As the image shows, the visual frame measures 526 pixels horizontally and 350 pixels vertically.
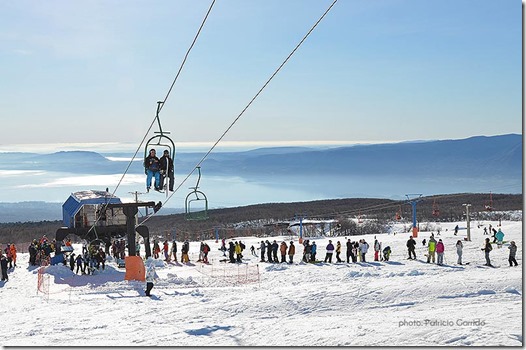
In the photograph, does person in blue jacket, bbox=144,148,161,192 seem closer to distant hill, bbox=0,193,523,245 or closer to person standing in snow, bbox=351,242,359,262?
person standing in snow, bbox=351,242,359,262

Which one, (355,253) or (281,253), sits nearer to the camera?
(355,253)

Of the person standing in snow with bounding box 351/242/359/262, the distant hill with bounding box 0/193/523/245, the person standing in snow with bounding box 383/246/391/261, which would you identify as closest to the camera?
the person standing in snow with bounding box 383/246/391/261

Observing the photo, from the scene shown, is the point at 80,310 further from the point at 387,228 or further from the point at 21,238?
the point at 21,238

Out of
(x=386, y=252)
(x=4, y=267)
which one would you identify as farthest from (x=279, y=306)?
(x=4, y=267)

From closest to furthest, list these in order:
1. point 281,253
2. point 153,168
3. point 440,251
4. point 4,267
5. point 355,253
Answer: point 153,168, point 4,267, point 440,251, point 355,253, point 281,253

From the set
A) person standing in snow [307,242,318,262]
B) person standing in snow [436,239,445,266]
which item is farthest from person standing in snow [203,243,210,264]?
person standing in snow [436,239,445,266]

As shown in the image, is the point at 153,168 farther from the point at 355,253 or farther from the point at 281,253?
the point at 355,253

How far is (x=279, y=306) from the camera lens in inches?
540

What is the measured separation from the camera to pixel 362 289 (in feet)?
49.5

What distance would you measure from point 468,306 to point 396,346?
363 cm

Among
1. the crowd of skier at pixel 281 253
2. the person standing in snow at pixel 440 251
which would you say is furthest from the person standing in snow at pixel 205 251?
the person standing in snow at pixel 440 251

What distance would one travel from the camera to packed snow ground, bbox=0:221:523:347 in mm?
10516

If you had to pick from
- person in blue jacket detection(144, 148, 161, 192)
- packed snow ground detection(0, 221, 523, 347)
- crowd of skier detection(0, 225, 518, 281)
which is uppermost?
person in blue jacket detection(144, 148, 161, 192)

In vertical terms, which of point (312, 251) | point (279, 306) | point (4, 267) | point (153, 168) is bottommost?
point (279, 306)
